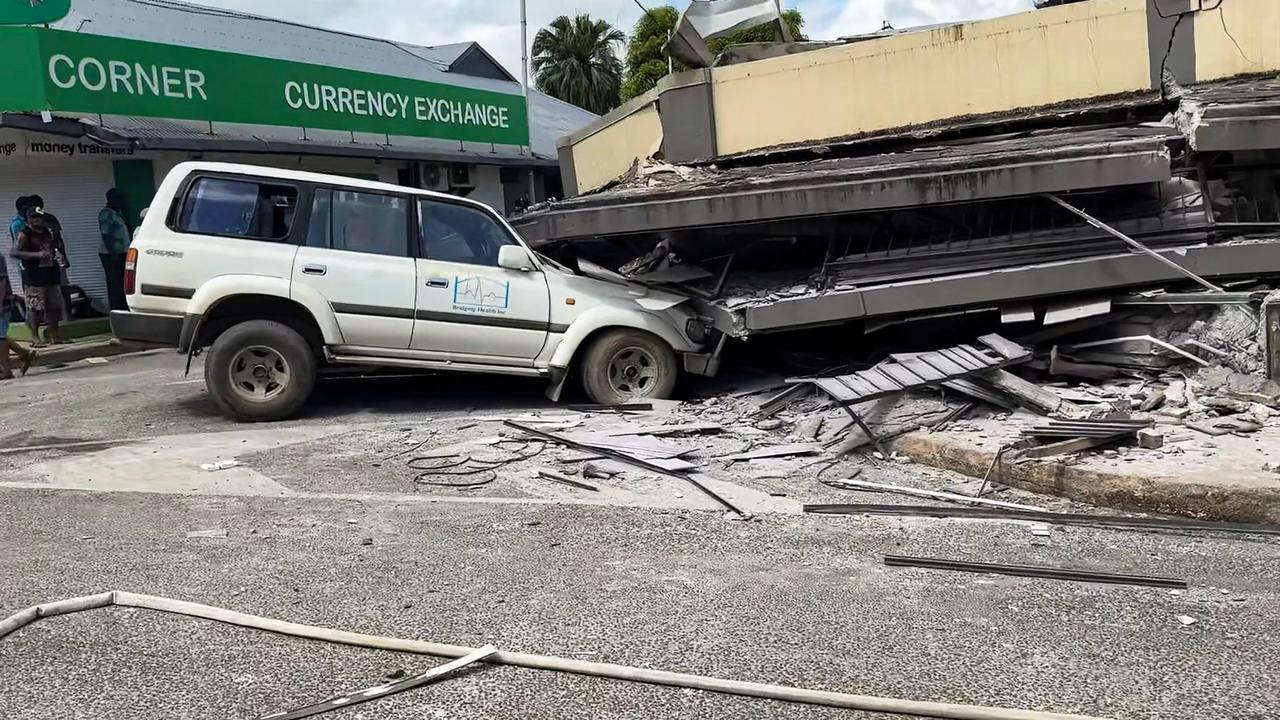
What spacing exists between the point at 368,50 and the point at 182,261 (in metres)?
17.3

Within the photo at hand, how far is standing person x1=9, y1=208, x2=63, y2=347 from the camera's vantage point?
12.2 m

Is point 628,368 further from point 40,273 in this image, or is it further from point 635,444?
point 40,273

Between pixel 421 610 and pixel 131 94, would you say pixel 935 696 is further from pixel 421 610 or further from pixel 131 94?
pixel 131 94

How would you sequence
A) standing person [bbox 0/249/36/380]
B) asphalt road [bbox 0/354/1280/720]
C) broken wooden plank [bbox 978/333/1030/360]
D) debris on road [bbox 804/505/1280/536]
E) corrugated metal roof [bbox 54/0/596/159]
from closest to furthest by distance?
asphalt road [bbox 0/354/1280/720], debris on road [bbox 804/505/1280/536], broken wooden plank [bbox 978/333/1030/360], standing person [bbox 0/249/36/380], corrugated metal roof [bbox 54/0/596/159]

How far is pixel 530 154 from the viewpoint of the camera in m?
23.3

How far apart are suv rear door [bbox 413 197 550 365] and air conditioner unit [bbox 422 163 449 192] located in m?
12.6

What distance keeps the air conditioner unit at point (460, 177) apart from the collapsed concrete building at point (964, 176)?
10.8m


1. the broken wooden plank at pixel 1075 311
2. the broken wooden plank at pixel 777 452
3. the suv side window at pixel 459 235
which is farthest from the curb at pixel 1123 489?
the suv side window at pixel 459 235

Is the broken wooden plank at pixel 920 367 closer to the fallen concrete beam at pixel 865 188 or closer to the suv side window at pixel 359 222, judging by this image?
the fallen concrete beam at pixel 865 188

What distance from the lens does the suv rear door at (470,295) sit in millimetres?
8109

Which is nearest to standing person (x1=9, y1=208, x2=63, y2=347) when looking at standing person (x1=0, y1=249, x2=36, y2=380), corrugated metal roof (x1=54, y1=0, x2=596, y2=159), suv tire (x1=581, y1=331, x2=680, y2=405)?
standing person (x1=0, y1=249, x2=36, y2=380)

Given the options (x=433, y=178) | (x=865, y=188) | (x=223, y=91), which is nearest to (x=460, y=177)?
(x=433, y=178)

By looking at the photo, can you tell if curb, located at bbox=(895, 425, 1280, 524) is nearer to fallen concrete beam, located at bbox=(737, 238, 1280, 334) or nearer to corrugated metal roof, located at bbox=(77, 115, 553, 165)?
fallen concrete beam, located at bbox=(737, 238, 1280, 334)

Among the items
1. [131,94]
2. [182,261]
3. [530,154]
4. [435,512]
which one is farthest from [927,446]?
[530,154]
